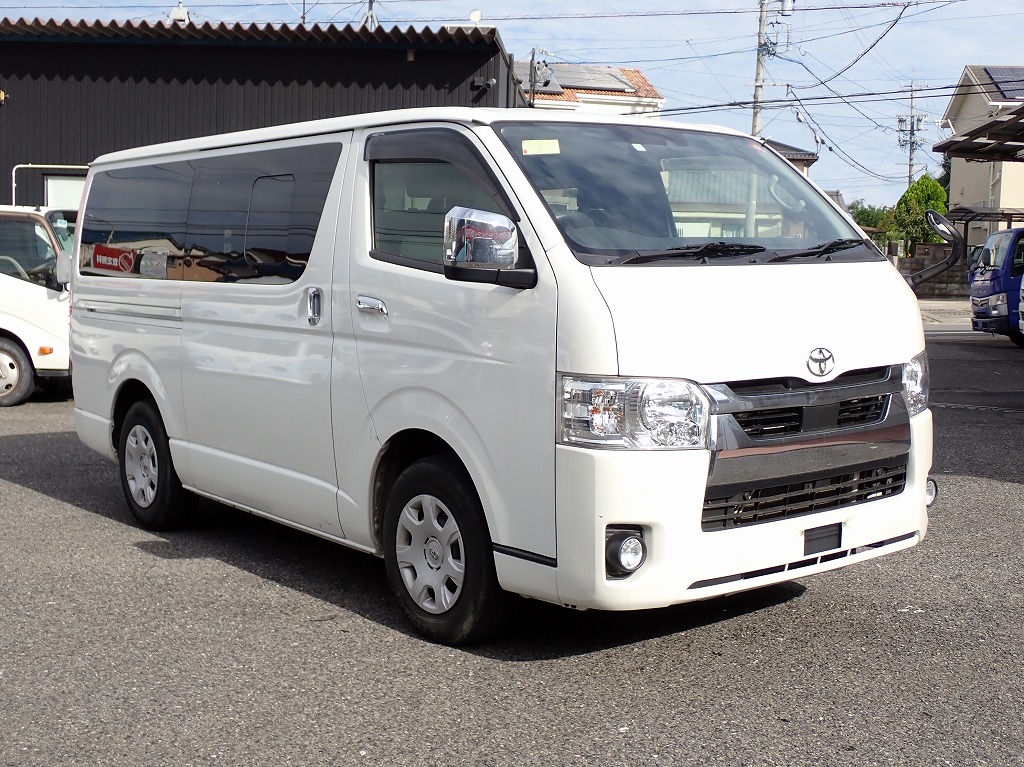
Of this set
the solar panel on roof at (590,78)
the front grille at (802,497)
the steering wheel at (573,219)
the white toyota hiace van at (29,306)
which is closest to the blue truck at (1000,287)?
the white toyota hiace van at (29,306)

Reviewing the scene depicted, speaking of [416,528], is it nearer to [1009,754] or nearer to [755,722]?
[755,722]

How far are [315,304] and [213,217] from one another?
47.2 inches

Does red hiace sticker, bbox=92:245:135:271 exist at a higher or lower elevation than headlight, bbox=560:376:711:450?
higher

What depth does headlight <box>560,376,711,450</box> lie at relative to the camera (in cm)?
416

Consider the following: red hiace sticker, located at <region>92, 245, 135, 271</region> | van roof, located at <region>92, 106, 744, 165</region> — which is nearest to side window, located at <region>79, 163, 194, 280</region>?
red hiace sticker, located at <region>92, 245, 135, 271</region>

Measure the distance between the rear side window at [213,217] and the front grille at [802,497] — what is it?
2.23m

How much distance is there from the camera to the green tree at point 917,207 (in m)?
50.0

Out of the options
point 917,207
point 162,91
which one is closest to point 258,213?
point 162,91

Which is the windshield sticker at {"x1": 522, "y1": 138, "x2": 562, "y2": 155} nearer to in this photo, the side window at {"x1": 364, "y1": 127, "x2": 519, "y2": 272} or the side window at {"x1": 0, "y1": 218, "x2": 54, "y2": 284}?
the side window at {"x1": 364, "y1": 127, "x2": 519, "y2": 272}

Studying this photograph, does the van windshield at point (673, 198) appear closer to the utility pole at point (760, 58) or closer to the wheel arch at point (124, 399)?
the wheel arch at point (124, 399)

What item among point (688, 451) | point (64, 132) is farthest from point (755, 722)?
point (64, 132)

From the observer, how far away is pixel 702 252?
464 centimetres

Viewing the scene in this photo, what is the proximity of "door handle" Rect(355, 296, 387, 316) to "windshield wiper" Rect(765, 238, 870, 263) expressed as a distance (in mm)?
1518

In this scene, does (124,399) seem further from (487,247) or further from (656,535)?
(656,535)
